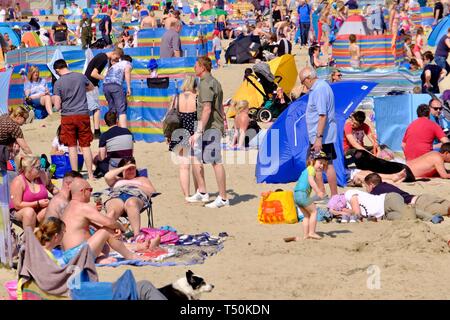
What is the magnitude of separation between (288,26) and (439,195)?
63.7 feet

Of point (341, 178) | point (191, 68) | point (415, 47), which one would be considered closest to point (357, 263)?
point (341, 178)

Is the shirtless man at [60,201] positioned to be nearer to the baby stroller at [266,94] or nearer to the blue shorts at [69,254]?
the blue shorts at [69,254]

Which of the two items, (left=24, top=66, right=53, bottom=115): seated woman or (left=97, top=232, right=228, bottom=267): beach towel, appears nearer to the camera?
(left=97, top=232, right=228, bottom=267): beach towel

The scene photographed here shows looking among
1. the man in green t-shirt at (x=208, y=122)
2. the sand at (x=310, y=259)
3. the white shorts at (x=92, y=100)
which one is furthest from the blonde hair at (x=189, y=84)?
the white shorts at (x=92, y=100)

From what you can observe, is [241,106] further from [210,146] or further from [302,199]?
[302,199]

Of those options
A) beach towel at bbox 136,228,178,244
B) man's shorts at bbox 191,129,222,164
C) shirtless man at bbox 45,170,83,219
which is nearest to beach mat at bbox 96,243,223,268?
beach towel at bbox 136,228,178,244

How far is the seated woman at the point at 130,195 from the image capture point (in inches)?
380

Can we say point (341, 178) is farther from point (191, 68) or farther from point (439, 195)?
point (191, 68)

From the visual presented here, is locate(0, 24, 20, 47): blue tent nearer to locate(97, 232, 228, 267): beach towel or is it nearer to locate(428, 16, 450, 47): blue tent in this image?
locate(428, 16, 450, 47): blue tent

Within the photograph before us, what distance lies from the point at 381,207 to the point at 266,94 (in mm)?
7044

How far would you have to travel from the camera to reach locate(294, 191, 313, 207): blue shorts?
9.29 metres

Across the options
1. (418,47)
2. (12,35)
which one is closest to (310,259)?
(418,47)

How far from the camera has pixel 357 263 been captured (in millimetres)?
8570

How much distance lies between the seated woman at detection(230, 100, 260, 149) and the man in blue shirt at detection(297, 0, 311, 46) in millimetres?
13443
